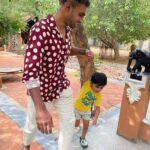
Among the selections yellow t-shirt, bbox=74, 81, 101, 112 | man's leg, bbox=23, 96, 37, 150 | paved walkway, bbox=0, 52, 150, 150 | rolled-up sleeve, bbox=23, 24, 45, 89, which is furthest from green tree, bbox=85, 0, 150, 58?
rolled-up sleeve, bbox=23, 24, 45, 89

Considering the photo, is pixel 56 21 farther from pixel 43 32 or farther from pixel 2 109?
pixel 2 109

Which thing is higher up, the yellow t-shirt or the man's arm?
the man's arm

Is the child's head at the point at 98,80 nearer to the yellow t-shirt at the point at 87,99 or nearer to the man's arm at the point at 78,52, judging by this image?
the yellow t-shirt at the point at 87,99

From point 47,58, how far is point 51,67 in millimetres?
108

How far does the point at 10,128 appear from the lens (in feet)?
13.1

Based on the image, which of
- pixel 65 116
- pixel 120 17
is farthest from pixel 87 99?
pixel 120 17

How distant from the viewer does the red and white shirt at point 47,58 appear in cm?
182

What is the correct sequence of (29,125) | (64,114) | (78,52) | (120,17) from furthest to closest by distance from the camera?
(120,17) → (78,52) → (29,125) → (64,114)

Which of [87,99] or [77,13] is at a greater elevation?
[77,13]

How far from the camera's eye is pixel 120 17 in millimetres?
14641

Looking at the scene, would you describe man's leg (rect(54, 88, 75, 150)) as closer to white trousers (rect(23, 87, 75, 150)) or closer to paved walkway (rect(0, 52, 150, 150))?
white trousers (rect(23, 87, 75, 150))

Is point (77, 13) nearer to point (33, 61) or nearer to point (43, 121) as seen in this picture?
point (33, 61)

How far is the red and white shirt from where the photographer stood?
1819mm

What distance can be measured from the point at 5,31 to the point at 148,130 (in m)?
7.58
